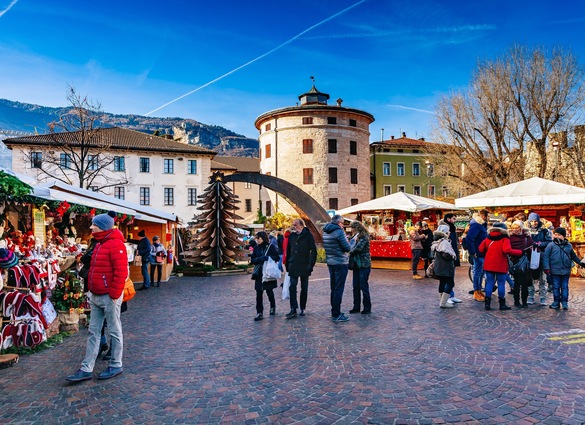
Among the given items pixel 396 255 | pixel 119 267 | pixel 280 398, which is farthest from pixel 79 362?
pixel 396 255

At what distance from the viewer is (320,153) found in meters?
47.3

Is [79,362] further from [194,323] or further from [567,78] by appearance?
[567,78]

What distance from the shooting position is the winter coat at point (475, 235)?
9969 millimetres

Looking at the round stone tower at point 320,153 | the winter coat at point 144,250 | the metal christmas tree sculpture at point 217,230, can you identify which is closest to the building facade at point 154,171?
the round stone tower at point 320,153

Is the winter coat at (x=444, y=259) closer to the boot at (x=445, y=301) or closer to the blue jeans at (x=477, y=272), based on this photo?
the boot at (x=445, y=301)

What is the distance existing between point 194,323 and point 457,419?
5335 millimetres

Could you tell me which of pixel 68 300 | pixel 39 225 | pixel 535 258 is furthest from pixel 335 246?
pixel 39 225

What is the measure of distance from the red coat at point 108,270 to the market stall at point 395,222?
13.5 m

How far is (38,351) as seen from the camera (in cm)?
636

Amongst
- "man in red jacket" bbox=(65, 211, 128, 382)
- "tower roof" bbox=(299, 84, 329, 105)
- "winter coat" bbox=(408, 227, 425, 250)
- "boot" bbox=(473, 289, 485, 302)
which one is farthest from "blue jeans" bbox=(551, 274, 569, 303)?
"tower roof" bbox=(299, 84, 329, 105)

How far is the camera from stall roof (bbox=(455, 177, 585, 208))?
14.9m

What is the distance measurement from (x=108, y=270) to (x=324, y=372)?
276cm

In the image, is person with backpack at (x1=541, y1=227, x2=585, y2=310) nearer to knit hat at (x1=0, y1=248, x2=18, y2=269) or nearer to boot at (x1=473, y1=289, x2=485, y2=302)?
boot at (x1=473, y1=289, x2=485, y2=302)

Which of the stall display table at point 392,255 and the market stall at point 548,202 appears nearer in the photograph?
the market stall at point 548,202
